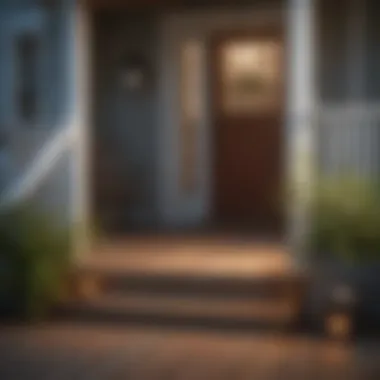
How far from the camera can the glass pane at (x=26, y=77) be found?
1062 centimetres

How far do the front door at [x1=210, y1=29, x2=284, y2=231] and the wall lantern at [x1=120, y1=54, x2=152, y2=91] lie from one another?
0.75 meters

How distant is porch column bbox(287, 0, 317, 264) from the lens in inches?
316

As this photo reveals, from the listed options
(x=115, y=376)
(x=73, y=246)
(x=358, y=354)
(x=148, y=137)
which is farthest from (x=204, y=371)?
(x=148, y=137)

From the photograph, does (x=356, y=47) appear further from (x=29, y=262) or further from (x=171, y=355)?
(x=171, y=355)

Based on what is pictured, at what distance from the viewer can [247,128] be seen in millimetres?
11289

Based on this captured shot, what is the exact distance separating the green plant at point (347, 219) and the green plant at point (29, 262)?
2.17 meters

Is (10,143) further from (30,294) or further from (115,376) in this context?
(115,376)

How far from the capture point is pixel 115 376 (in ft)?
21.0

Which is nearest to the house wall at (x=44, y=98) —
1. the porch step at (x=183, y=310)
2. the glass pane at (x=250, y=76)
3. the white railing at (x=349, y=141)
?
the porch step at (x=183, y=310)

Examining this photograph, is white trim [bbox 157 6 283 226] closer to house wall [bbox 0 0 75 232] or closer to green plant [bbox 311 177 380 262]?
house wall [bbox 0 0 75 232]

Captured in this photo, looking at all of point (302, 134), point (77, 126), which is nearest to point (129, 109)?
point (77, 126)

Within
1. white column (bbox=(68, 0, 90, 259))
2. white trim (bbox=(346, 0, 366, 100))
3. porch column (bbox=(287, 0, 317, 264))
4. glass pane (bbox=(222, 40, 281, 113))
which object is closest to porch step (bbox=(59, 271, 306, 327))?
porch column (bbox=(287, 0, 317, 264))

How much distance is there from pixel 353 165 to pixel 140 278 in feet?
6.57

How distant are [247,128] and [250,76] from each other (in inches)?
23.4
